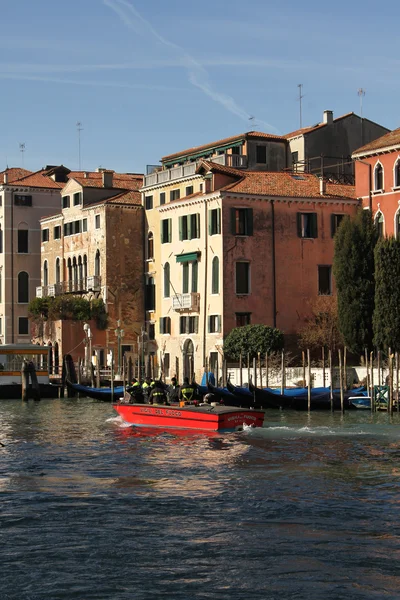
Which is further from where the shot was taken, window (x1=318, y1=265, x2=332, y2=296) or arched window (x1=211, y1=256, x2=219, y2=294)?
window (x1=318, y1=265, x2=332, y2=296)

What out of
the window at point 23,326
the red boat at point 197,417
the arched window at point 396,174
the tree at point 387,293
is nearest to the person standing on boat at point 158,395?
the red boat at point 197,417

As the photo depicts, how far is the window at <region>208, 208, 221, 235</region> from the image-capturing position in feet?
149

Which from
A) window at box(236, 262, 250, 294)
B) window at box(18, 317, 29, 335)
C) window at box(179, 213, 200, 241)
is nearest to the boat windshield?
window at box(179, 213, 200, 241)

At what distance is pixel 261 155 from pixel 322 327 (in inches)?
408

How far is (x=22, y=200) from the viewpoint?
61.9 m

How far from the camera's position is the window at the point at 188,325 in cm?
4709

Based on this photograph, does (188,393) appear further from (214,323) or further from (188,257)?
(188,257)

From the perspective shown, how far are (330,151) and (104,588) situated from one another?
40030mm

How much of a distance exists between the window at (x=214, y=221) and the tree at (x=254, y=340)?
13.4 ft

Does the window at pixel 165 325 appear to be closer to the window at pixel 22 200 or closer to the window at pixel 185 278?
the window at pixel 185 278

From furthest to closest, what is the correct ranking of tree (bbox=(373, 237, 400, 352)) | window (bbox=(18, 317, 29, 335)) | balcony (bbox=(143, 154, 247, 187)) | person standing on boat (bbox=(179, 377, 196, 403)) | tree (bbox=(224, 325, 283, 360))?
window (bbox=(18, 317, 29, 335)) → balcony (bbox=(143, 154, 247, 187)) → tree (bbox=(224, 325, 283, 360)) → tree (bbox=(373, 237, 400, 352)) → person standing on boat (bbox=(179, 377, 196, 403))

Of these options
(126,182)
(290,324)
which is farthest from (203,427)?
(126,182)

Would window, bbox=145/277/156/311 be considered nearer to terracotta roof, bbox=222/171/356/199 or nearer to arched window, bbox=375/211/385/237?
terracotta roof, bbox=222/171/356/199

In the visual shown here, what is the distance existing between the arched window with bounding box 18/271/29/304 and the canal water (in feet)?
114
